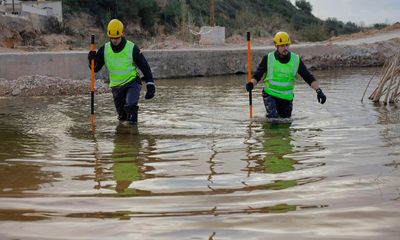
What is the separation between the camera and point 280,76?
877 centimetres

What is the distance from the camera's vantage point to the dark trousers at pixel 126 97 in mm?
8508

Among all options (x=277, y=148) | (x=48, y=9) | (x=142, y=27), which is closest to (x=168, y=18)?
(x=142, y=27)

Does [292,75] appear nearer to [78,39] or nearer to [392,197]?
[392,197]

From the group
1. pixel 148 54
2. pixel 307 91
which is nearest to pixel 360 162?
pixel 307 91

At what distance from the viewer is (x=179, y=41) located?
98.2 feet

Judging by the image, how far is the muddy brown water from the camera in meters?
3.19

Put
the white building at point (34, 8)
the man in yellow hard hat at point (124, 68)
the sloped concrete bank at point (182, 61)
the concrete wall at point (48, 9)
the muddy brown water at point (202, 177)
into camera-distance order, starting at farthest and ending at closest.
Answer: the concrete wall at point (48, 9)
the white building at point (34, 8)
the sloped concrete bank at point (182, 61)
the man in yellow hard hat at point (124, 68)
the muddy brown water at point (202, 177)

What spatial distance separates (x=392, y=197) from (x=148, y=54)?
1477cm

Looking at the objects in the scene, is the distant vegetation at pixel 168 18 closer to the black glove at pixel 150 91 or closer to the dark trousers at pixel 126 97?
the dark trousers at pixel 126 97

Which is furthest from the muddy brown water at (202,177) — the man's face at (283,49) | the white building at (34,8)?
the white building at (34,8)

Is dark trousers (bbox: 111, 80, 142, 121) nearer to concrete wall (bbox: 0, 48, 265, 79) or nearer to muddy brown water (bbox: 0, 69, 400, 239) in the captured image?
muddy brown water (bbox: 0, 69, 400, 239)

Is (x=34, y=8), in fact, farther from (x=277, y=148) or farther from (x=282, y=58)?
(x=277, y=148)

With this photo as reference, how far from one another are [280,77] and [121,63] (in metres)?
2.44

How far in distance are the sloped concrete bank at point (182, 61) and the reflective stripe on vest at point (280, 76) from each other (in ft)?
20.9
